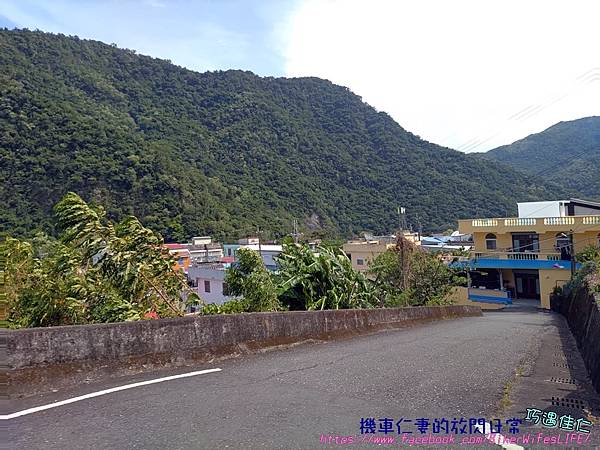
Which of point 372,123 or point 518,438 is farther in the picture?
point 372,123

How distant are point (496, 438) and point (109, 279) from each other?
202 inches

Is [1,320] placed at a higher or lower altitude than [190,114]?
lower

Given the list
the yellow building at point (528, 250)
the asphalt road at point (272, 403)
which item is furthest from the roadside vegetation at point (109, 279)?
the yellow building at point (528, 250)

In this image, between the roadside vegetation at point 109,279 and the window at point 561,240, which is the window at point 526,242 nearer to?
the window at point 561,240

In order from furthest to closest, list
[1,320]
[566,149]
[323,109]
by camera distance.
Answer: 1. [323,109]
2. [566,149]
3. [1,320]

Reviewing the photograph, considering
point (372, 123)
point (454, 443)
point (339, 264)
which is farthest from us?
point (372, 123)

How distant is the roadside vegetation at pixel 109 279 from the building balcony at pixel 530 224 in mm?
25209

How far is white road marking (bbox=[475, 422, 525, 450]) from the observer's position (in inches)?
127

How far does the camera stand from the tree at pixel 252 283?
8.19m

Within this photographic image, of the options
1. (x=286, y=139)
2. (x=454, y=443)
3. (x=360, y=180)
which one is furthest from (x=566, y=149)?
(x=454, y=443)

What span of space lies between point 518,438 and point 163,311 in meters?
4.89

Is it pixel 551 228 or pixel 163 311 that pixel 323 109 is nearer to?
pixel 551 228

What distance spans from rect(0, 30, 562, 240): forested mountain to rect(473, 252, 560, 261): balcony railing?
40045mm

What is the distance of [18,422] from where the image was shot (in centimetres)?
355
